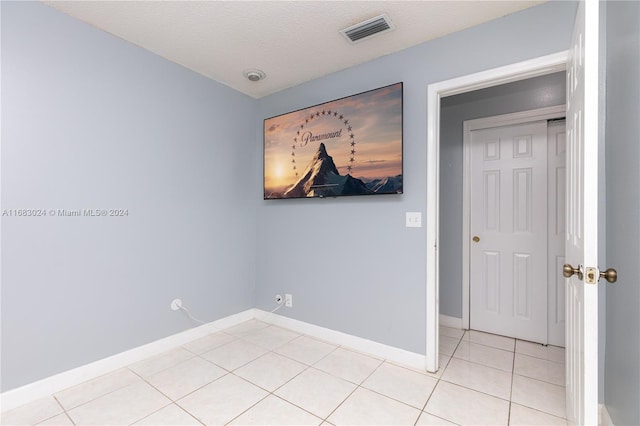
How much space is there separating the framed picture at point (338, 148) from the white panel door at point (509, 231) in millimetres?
1249

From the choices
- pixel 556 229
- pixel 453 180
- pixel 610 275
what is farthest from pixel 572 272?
pixel 453 180

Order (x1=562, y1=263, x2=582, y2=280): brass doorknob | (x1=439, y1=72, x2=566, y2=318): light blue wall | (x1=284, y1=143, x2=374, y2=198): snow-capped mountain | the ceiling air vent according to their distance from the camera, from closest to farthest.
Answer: (x1=562, y1=263, x2=582, y2=280): brass doorknob → the ceiling air vent → (x1=284, y1=143, x2=374, y2=198): snow-capped mountain → (x1=439, y1=72, x2=566, y2=318): light blue wall

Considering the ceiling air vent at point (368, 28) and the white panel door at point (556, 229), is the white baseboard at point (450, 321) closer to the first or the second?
the white panel door at point (556, 229)

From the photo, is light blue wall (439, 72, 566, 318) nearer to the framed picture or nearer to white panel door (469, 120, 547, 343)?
white panel door (469, 120, 547, 343)

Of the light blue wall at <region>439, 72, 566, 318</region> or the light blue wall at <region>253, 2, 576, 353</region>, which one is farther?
the light blue wall at <region>439, 72, 566, 318</region>

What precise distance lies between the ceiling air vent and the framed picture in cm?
40

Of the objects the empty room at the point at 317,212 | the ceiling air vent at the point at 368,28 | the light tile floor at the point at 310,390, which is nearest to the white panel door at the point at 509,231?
the empty room at the point at 317,212

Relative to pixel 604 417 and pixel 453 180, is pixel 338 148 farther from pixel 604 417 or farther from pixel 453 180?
pixel 604 417

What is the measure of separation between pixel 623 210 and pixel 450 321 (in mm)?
2059

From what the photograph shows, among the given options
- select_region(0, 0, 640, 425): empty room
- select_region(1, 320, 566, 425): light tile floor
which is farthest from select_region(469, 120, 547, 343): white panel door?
select_region(1, 320, 566, 425): light tile floor

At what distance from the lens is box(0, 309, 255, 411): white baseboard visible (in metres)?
1.75

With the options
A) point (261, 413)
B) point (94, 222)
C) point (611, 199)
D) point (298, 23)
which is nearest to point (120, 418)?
point (261, 413)

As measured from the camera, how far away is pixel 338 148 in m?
2.58

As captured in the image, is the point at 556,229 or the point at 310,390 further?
the point at 556,229
